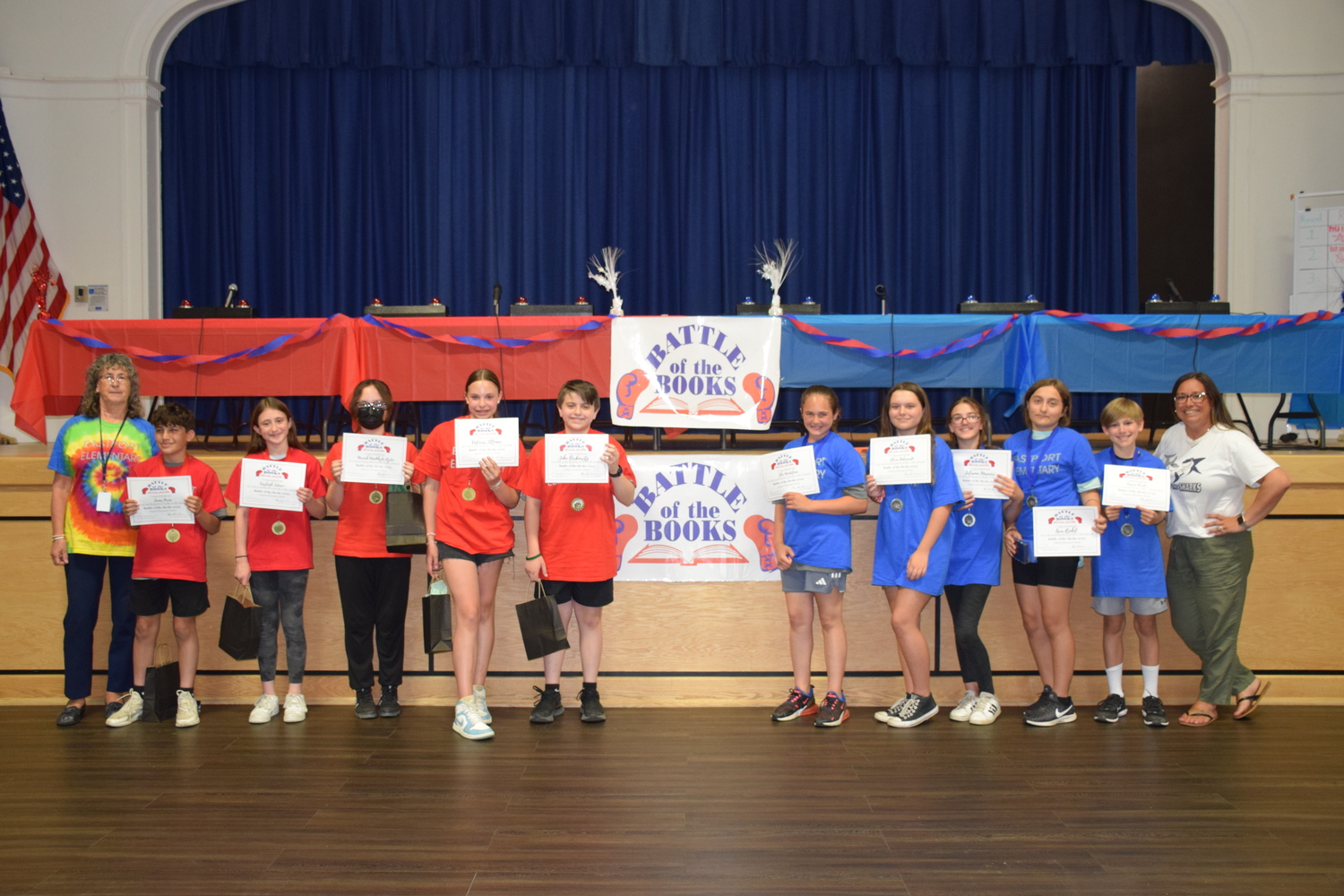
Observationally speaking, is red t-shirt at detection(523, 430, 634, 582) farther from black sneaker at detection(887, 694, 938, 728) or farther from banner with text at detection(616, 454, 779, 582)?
black sneaker at detection(887, 694, 938, 728)

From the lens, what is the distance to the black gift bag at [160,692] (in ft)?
14.1

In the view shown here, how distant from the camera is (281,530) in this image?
4277 mm

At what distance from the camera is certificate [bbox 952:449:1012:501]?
4164mm

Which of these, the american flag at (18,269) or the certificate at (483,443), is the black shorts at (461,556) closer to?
the certificate at (483,443)

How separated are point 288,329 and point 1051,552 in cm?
436

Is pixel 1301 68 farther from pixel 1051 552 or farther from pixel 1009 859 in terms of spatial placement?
pixel 1009 859

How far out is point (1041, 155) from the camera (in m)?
9.60

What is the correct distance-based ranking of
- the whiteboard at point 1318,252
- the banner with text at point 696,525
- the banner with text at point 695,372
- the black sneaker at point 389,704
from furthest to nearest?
the whiteboard at point 1318,252 → the banner with text at point 695,372 → the banner with text at point 696,525 → the black sneaker at point 389,704

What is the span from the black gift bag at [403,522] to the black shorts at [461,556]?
123mm

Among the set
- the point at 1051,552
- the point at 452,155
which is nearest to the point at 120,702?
the point at 1051,552

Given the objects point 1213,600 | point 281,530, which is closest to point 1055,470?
point 1213,600

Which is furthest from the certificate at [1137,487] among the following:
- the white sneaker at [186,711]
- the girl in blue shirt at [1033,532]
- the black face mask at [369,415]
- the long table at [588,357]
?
the white sneaker at [186,711]

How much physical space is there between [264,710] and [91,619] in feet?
2.99

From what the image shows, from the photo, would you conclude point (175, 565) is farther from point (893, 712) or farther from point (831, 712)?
point (893, 712)
